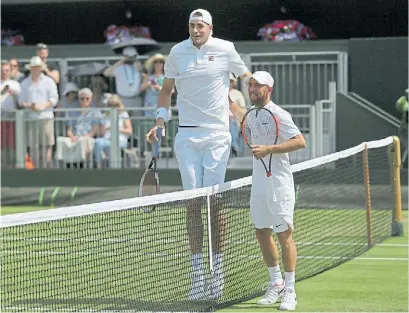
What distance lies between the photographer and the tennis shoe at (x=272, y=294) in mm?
8586

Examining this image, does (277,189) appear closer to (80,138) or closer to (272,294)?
(272,294)

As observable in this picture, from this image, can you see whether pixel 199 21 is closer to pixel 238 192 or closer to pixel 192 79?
pixel 192 79

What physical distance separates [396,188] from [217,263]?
493cm

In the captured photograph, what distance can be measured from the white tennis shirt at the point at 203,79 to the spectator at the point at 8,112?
1004 cm

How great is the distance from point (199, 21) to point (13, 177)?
10.5 metres

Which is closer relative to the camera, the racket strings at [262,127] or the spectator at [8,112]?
the racket strings at [262,127]

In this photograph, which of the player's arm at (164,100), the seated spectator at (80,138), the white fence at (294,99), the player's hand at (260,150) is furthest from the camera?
the seated spectator at (80,138)

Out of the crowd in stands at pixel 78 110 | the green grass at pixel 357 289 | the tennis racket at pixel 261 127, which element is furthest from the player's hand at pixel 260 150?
the crowd in stands at pixel 78 110

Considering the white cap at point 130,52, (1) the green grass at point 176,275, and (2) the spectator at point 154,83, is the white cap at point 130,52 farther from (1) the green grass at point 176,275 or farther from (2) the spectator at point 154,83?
(1) the green grass at point 176,275

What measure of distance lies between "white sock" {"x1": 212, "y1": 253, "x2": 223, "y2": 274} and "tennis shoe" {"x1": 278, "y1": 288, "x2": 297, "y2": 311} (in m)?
0.59

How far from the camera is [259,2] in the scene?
76.5 ft

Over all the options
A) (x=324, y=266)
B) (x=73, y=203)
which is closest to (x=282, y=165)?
(x=324, y=266)

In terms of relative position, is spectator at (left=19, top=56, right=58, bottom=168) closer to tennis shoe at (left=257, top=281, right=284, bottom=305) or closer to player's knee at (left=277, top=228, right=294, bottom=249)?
tennis shoe at (left=257, top=281, right=284, bottom=305)

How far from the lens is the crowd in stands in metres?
18.5
